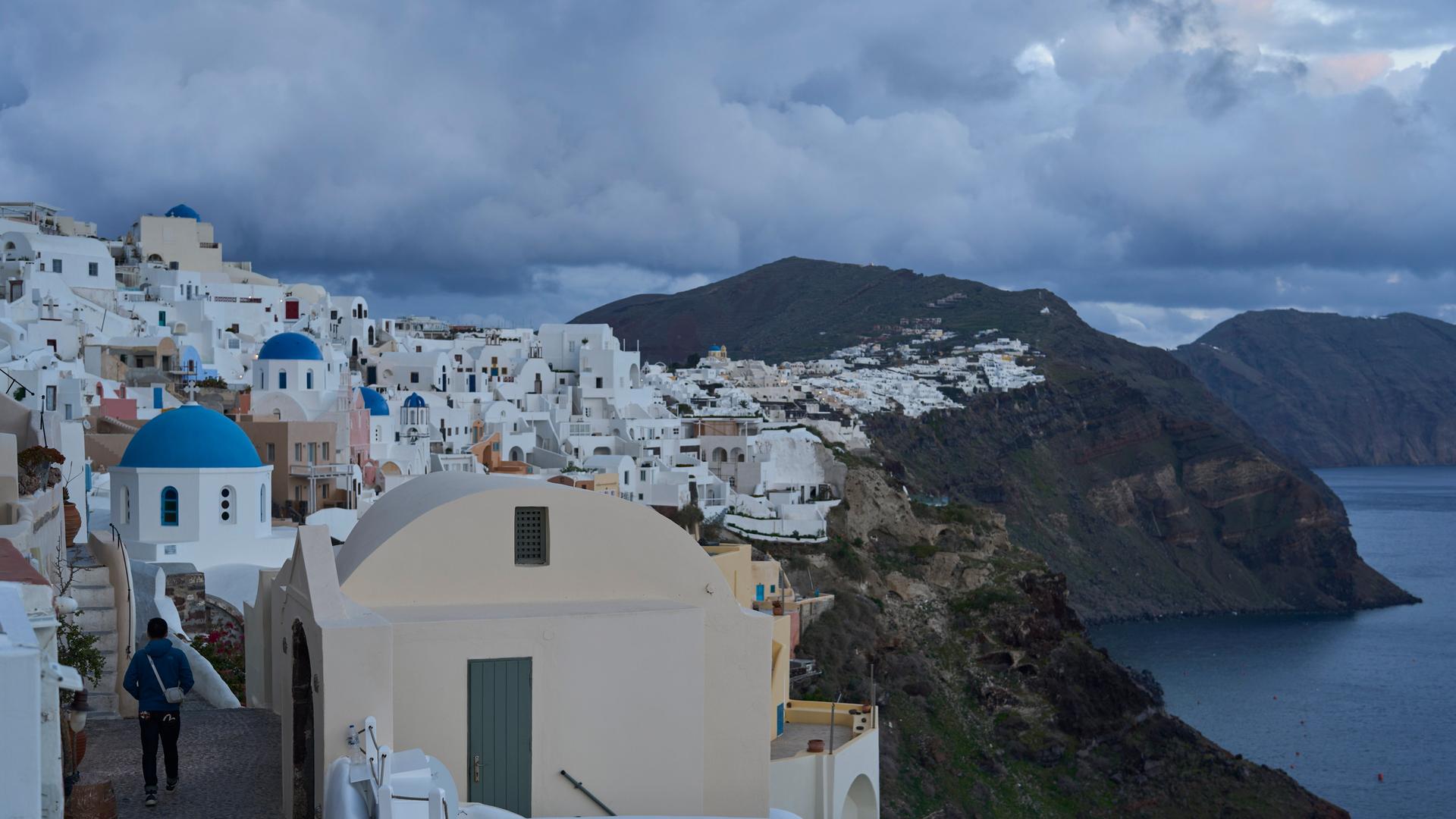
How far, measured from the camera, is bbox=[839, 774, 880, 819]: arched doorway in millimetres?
13680

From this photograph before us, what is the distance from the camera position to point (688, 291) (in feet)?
651

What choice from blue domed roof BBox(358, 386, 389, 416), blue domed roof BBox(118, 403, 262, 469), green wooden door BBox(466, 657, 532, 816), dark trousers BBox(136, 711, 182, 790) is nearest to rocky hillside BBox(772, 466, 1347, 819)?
blue domed roof BBox(358, 386, 389, 416)

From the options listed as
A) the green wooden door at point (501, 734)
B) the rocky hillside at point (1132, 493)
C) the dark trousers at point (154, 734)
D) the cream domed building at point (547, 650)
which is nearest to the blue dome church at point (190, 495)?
the cream domed building at point (547, 650)

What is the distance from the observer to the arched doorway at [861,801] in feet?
44.9

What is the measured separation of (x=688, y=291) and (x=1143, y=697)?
15641 centimetres

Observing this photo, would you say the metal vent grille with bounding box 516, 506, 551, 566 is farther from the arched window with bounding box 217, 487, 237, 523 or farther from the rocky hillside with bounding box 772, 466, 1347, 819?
the rocky hillside with bounding box 772, 466, 1347, 819

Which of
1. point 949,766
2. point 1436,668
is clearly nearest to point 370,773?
point 949,766

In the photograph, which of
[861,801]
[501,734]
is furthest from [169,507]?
[501,734]

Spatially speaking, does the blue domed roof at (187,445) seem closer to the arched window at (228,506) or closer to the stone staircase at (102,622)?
the arched window at (228,506)

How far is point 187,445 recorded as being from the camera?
21.0 meters

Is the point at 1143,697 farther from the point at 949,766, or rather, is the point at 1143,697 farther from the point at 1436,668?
the point at 1436,668

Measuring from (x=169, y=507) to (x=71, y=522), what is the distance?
659cm

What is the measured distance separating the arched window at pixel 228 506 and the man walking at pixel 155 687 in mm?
14074

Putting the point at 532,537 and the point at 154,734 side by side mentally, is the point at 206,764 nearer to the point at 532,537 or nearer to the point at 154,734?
the point at 154,734
